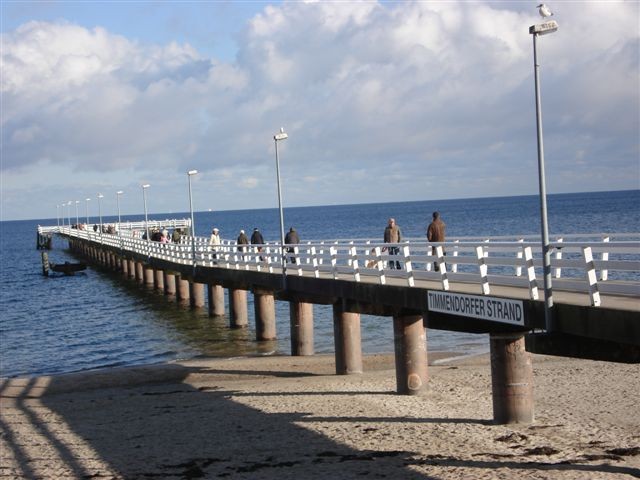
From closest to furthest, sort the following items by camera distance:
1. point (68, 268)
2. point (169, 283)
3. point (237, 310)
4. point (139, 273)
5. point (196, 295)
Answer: point (237, 310)
point (196, 295)
point (169, 283)
point (139, 273)
point (68, 268)

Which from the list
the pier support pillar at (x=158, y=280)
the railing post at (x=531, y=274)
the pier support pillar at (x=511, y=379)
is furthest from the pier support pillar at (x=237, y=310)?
the railing post at (x=531, y=274)

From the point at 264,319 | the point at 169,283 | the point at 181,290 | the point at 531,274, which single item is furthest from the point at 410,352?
the point at 169,283

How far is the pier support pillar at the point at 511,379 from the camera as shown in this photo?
1509 cm

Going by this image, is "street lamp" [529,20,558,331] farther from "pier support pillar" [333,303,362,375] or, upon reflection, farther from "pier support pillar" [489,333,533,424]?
"pier support pillar" [333,303,362,375]

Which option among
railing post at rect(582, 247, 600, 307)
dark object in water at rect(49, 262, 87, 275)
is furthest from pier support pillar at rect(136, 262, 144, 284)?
railing post at rect(582, 247, 600, 307)

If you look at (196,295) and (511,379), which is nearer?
(511,379)

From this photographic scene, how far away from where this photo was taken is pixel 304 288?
78.2ft

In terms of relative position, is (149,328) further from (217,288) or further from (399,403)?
(399,403)

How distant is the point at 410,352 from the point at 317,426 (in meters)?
3.05

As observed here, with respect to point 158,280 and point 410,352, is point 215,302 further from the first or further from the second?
point 410,352

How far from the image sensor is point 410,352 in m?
18.8

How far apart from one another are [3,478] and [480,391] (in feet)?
30.5

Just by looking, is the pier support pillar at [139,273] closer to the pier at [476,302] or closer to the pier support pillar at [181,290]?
the pier support pillar at [181,290]

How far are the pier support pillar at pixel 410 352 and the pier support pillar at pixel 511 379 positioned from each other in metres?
3.35
